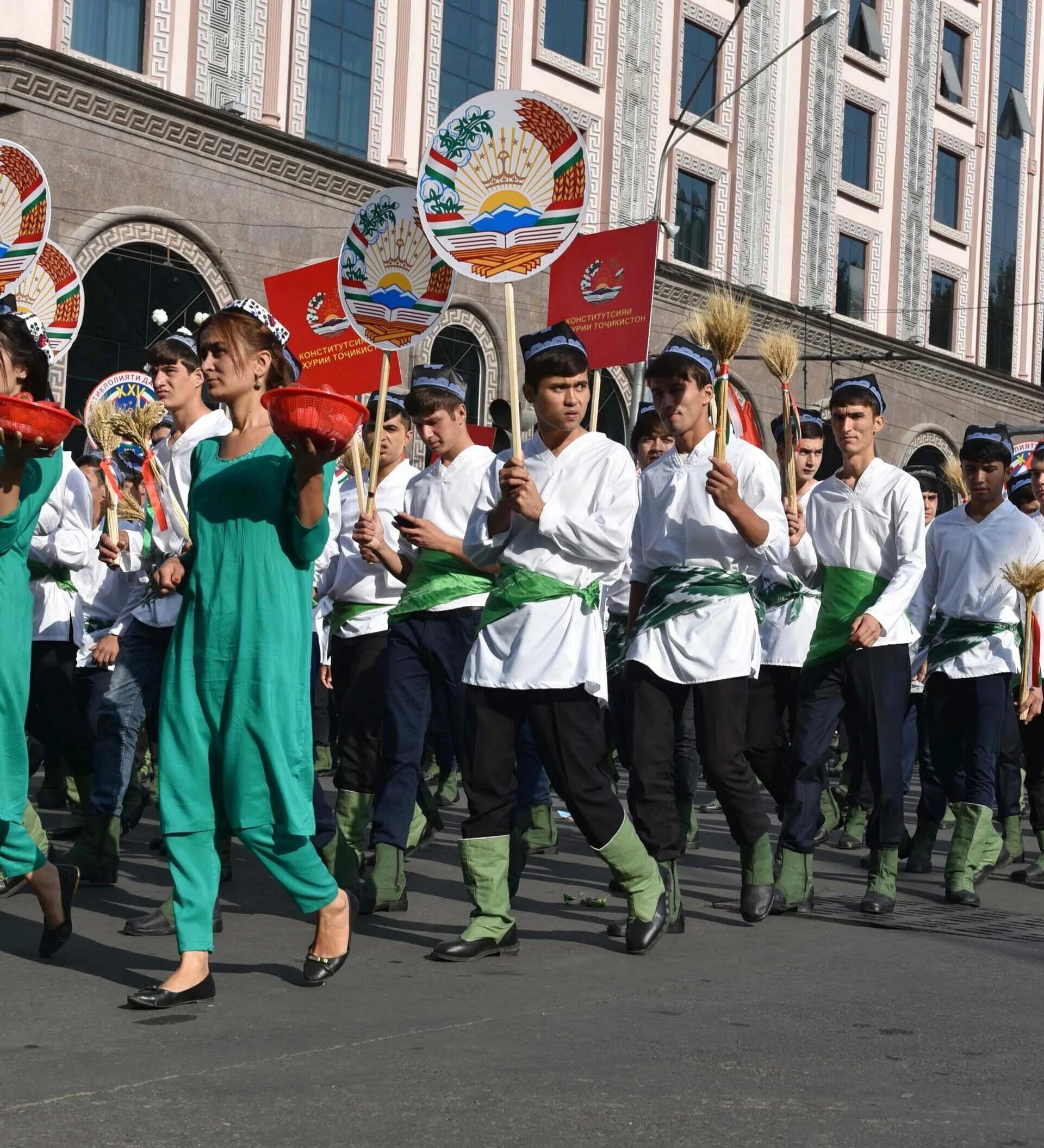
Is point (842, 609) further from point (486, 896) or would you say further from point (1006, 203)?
point (1006, 203)

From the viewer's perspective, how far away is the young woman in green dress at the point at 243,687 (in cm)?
517

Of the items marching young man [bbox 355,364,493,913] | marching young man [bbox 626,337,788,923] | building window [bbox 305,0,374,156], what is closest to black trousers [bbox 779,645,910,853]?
marching young man [bbox 626,337,788,923]

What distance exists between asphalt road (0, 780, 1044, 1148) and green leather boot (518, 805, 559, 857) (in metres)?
1.67

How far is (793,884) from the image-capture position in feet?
23.9

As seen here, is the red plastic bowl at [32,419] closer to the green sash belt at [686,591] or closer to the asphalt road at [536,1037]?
the asphalt road at [536,1037]

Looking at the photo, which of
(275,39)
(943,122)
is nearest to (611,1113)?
(275,39)

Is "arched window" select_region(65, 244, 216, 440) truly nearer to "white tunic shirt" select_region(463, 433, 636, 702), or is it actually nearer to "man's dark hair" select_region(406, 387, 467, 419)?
"man's dark hair" select_region(406, 387, 467, 419)

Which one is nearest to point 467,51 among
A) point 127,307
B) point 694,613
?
point 127,307

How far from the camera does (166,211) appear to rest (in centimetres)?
2062

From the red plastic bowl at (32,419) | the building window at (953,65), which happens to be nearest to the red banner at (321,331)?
the red plastic bowl at (32,419)

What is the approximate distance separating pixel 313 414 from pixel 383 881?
2554 millimetres

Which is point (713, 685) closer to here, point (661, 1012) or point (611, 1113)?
point (661, 1012)

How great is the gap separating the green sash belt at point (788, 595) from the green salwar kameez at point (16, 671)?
417 cm

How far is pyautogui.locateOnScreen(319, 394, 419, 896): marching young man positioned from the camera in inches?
290
